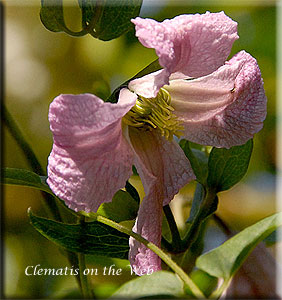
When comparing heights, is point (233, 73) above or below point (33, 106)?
above

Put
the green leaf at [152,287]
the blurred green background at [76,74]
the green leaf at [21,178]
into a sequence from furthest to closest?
the blurred green background at [76,74], the green leaf at [21,178], the green leaf at [152,287]

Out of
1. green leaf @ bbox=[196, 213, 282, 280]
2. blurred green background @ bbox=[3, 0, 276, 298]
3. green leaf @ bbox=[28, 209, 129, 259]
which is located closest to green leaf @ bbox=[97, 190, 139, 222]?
green leaf @ bbox=[28, 209, 129, 259]

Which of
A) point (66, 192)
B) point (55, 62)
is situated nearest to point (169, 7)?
point (55, 62)

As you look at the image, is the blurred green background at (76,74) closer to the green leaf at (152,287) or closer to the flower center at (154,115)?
the flower center at (154,115)

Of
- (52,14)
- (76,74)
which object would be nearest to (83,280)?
(52,14)

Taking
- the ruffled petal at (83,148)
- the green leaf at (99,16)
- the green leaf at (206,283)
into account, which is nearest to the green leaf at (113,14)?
the green leaf at (99,16)

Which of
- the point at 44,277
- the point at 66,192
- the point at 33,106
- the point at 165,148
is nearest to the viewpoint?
the point at 66,192

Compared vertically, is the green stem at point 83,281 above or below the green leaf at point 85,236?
below

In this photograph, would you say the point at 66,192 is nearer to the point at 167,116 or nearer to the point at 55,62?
the point at 167,116
